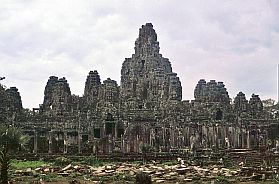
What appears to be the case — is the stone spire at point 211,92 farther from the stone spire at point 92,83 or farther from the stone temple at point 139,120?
the stone spire at point 92,83

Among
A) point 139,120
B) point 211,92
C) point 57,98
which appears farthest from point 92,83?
point 211,92

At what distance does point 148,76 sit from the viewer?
200ft

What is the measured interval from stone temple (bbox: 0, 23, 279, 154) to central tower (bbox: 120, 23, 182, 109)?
17cm

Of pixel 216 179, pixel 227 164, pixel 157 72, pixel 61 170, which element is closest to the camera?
pixel 216 179

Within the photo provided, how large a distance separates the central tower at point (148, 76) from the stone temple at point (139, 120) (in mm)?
174

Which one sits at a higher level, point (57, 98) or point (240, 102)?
point (57, 98)

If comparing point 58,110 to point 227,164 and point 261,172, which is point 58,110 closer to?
point 227,164

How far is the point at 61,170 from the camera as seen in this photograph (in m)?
27.5

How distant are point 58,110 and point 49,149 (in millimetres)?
8958

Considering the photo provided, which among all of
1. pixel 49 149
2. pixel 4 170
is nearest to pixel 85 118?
pixel 49 149

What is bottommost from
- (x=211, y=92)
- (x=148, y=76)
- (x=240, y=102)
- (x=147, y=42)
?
(x=240, y=102)

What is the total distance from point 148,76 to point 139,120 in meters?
11.2

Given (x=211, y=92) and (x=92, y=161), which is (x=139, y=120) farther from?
(x=92, y=161)

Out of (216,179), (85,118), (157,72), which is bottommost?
(216,179)
